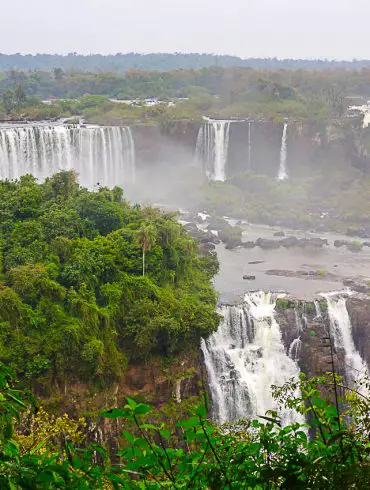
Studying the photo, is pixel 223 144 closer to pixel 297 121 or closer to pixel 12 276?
pixel 297 121

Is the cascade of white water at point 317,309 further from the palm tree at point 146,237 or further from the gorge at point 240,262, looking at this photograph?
the palm tree at point 146,237

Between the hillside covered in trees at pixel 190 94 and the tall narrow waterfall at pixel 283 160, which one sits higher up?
the hillside covered in trees at pixel 190 94

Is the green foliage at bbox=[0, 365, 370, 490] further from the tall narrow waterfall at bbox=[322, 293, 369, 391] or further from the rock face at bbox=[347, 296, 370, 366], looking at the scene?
the rock face at bbox=[347, 296, 370, 366]

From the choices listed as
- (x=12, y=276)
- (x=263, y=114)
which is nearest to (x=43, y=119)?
(x=263, y=114)

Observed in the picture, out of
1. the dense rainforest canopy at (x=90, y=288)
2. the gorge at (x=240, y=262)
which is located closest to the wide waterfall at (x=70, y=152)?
the gorge at (x=240, y=262)

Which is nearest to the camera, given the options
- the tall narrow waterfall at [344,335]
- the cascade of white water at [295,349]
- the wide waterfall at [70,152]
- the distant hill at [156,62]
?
the cascade of white water at [295,349]
